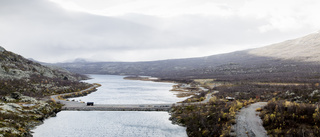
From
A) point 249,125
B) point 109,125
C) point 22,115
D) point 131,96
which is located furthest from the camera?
point 131,96

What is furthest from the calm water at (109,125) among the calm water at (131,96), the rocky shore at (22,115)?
the calm water at (131,96)

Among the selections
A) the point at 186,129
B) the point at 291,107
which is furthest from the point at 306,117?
the point at 186,129

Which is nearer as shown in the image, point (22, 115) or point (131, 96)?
point (22, 115)

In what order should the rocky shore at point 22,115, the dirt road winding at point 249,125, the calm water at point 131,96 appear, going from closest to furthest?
the dirt road winding at point 249,125 → the rocky shore at point 22,115 → the calm water at point 131,96

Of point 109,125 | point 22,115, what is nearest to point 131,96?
point 109,125

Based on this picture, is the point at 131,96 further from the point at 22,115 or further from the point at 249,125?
the point at 249,125

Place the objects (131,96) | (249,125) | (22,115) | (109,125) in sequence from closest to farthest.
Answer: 1. (249,125)
2. (22,115)
3. (109,125)
4. (131,96)

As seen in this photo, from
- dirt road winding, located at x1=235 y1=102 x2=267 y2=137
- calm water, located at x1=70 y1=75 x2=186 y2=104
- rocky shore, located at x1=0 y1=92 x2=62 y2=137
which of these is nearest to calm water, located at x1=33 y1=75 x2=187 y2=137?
rocky shore, located at x1=0 y1=92 x2=62 y2=137

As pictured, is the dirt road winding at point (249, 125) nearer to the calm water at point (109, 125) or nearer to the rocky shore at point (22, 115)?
the calm water at point (109, 125)

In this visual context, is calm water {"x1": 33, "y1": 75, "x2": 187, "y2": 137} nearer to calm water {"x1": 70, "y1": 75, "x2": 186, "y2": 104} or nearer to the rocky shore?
the rocky shore

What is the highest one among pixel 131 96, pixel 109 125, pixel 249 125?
pixel 249 125

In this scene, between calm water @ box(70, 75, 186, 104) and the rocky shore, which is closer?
the rocky shore
